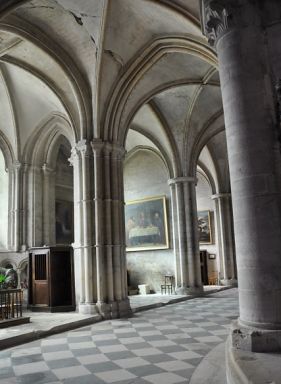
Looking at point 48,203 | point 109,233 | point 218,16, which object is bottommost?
point 109,233

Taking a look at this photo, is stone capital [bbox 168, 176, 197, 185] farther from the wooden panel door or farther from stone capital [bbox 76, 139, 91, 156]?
the wooden panel door

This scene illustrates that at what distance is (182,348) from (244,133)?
12.4 ft

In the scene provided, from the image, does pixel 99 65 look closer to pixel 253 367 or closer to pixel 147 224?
pixel 253 367

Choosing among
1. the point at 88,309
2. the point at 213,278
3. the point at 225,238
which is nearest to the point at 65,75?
the point at 88,309

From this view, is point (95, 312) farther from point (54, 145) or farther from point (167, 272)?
point (167, 272)

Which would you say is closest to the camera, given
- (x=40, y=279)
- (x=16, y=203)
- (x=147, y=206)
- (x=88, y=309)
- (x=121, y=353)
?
(x=121, y=353)

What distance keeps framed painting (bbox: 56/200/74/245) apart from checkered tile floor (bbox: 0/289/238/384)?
8.59m

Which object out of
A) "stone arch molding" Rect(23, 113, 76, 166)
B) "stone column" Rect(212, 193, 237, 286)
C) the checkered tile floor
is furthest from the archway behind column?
the checkered tile floor

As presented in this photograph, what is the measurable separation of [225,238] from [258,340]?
16819 mm

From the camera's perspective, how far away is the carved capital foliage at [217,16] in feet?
14.7

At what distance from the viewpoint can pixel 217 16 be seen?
457cm

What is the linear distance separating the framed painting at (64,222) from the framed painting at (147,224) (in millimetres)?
3811

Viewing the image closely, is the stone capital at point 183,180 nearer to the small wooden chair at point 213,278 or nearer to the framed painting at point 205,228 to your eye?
the framed painting at point 205,228

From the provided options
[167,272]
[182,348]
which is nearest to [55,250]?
[182,348]
